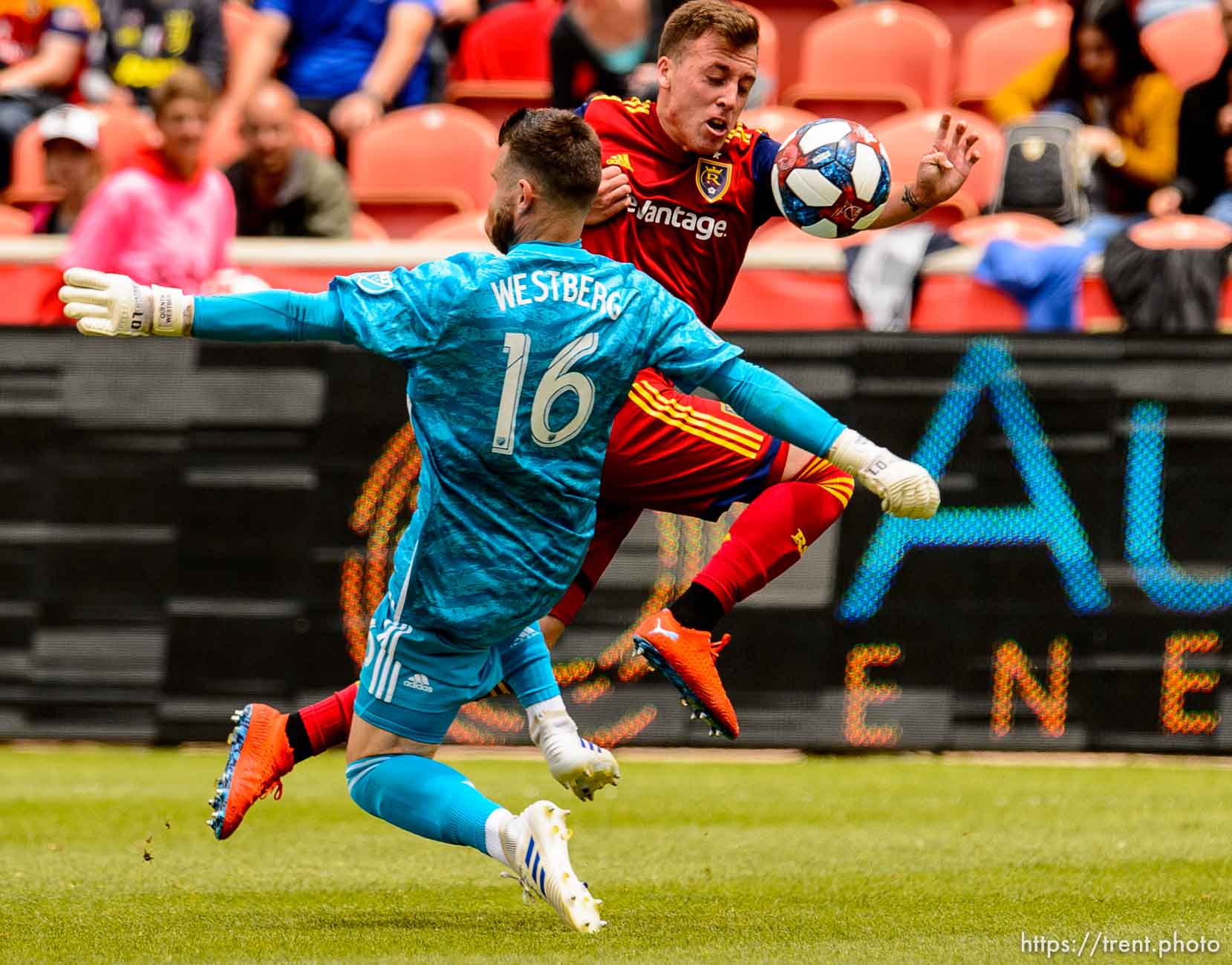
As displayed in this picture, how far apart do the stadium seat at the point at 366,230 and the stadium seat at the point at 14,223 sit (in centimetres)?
186

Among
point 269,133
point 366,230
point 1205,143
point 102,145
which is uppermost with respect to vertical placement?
point 1205,143

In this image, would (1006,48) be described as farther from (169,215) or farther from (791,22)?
(169,215)

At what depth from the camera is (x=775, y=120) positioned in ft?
37.0

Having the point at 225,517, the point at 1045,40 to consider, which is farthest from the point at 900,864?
the point at 1045,40

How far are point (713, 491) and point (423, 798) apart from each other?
4.70 feet

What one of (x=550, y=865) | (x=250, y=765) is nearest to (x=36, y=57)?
(x=250, y=765)

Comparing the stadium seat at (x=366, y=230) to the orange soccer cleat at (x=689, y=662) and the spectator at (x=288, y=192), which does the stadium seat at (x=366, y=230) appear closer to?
the spectator at (x=288, y=192)

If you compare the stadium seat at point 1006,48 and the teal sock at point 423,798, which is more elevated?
the stadium seat at point 1006,48

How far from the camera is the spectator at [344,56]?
499 inches

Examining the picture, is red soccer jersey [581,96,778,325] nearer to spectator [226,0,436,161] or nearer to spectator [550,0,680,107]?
spectator [550,0,680,107]

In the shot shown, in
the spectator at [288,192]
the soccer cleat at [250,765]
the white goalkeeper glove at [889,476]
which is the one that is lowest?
the soccer cleat at [250,765]

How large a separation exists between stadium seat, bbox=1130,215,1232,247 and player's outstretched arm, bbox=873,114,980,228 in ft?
13.3

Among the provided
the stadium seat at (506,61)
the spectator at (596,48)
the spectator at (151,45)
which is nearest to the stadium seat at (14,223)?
the spectator at (151,45)

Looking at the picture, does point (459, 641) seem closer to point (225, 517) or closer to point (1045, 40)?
point (225, 517)
